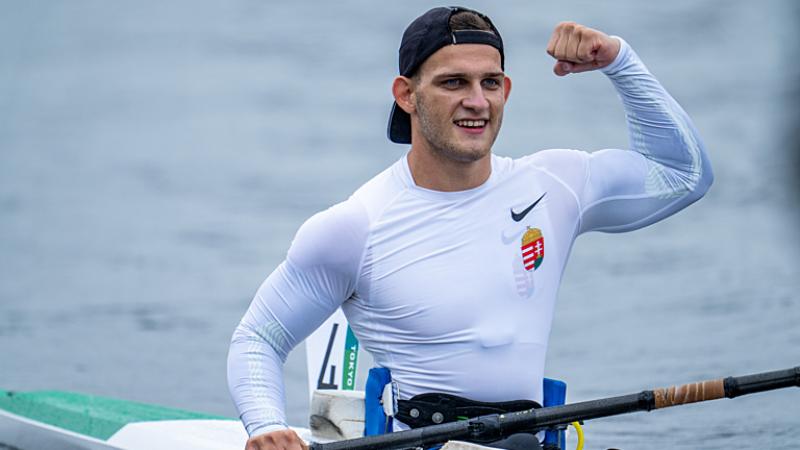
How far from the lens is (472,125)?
276cm

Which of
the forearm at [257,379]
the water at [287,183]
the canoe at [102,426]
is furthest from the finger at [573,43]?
the water at [287,183]

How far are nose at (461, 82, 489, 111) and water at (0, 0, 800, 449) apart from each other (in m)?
1.98

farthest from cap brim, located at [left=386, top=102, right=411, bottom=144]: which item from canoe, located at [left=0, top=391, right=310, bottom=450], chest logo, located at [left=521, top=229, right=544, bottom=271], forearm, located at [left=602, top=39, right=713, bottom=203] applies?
canoe, located at [left=0, top=391, right=310, bottom=450]

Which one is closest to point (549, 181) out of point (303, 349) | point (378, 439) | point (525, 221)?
point (525, 221)

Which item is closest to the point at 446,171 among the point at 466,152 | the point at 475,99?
the point at 466,152

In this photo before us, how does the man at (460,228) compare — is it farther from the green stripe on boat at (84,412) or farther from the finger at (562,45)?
the green stripe on boat at (84,412)

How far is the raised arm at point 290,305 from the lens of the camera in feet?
9.28

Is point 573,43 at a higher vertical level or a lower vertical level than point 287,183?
lower

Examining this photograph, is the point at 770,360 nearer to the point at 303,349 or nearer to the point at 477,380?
the point at 303,349

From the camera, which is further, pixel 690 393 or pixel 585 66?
pixel 585 66

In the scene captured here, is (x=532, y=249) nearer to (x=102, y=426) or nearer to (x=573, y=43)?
(x=573, y=43)

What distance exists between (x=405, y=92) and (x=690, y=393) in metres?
0.93

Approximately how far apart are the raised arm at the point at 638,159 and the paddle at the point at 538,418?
1.76 feet

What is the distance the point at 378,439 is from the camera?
266cm
